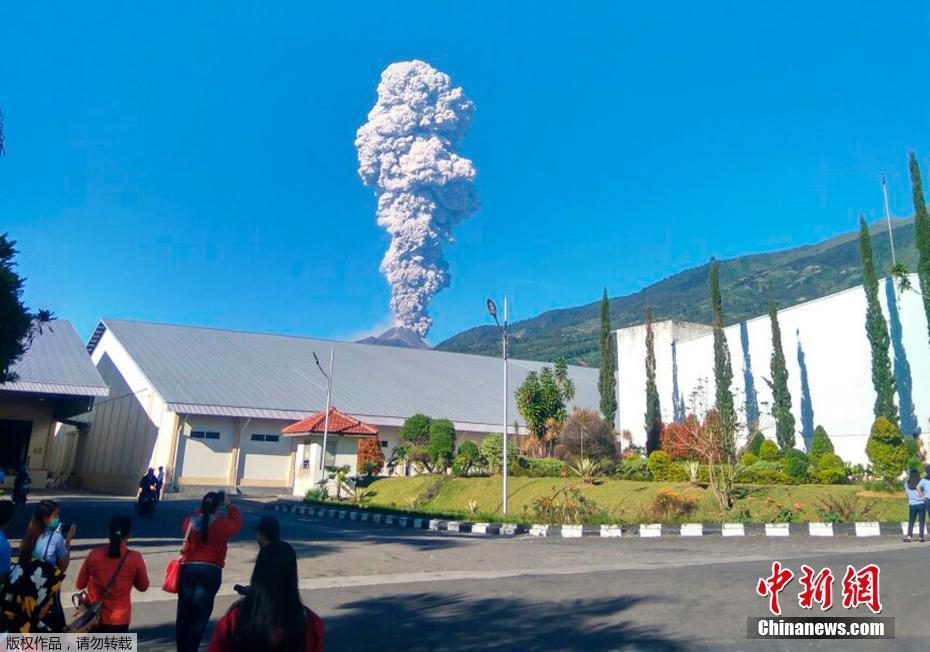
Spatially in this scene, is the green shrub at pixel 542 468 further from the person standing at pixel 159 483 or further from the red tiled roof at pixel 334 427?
the person standing at pixel 159 483

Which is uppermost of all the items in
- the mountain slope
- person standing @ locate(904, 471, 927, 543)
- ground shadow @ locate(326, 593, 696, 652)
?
the mountain slope

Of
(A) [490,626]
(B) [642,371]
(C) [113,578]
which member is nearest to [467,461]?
(B) [642,371]

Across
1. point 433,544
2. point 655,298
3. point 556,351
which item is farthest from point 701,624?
point 655,298

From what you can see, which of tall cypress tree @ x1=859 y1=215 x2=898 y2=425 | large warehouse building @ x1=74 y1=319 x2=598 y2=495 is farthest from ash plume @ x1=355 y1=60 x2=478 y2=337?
tall cypress tree @ x1=859 y1=215 x2=898 y2=425

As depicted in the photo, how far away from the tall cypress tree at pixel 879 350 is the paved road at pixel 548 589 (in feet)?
54.4

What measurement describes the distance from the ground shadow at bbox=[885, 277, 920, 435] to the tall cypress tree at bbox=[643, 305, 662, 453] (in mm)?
10958

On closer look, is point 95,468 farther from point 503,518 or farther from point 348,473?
point 503,518

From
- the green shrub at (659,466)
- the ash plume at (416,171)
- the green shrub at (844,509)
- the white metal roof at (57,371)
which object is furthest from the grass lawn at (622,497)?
the ash plume at (416,171)

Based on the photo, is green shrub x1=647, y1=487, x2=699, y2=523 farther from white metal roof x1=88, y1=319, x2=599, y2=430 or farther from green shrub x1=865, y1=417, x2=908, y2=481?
white metal roof x1=88, y1=319, x2=599, y2=430

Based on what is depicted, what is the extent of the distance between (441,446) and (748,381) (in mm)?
16666

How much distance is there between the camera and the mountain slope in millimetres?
142000

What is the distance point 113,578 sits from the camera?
4.64 metres

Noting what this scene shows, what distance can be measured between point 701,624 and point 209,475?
30452 millimetres

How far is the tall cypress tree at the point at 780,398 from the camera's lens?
3145 centimetres
